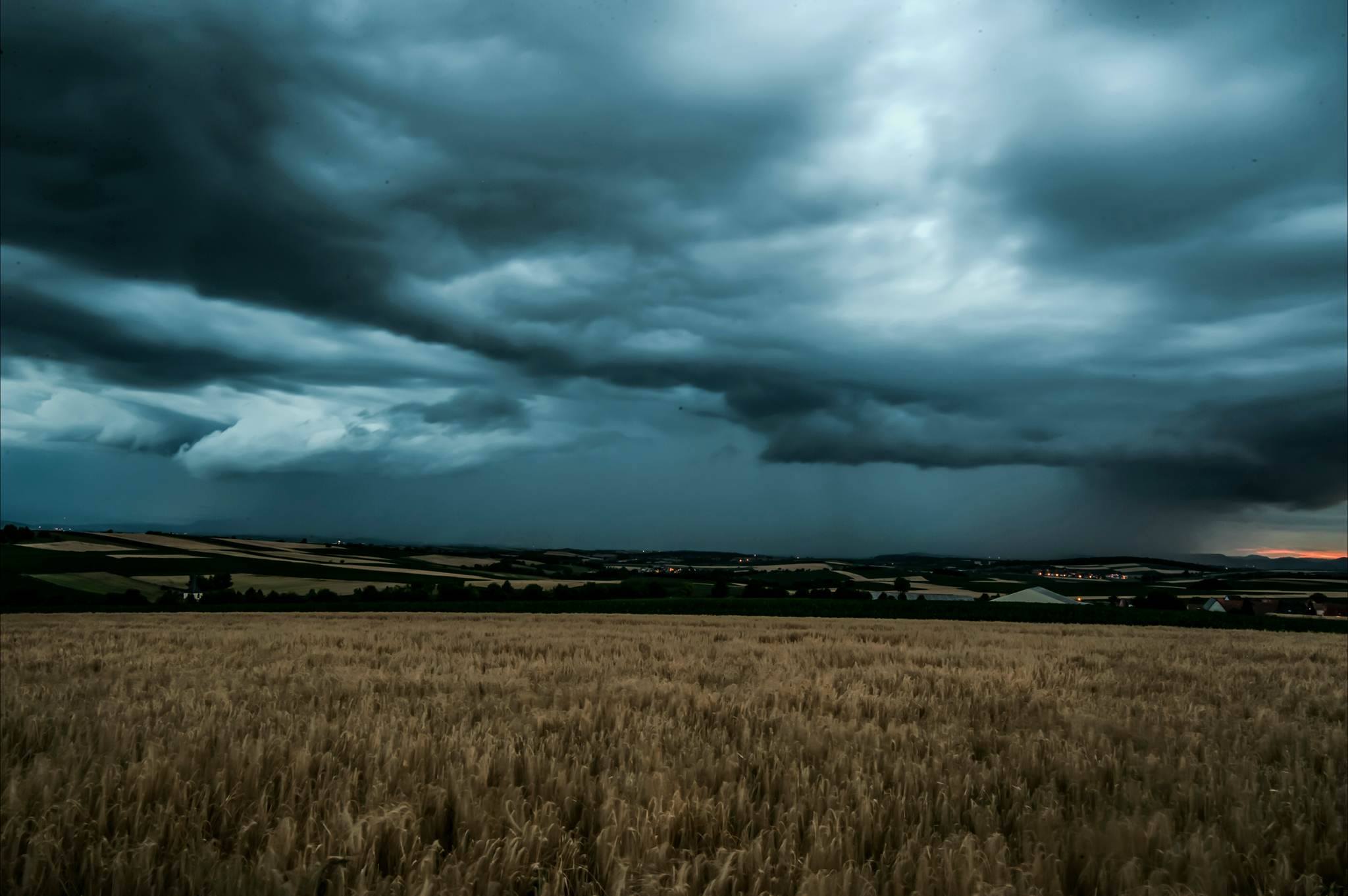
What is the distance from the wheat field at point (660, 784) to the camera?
339 centimetres

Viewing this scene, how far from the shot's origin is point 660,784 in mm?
4422

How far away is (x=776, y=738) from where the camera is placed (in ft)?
19.9

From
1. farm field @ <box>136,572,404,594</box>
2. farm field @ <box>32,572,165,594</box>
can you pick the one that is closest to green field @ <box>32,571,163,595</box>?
→ farm field @ <box>32,572,165,594</box>

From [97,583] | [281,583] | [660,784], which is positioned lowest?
[281,583]

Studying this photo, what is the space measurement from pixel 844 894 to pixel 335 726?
4.59 meters

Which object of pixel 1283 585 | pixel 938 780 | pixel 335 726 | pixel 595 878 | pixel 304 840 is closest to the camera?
pixel 595 878

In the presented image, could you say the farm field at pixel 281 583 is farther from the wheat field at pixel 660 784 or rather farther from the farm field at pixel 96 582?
the wheat field at pixel 660 784

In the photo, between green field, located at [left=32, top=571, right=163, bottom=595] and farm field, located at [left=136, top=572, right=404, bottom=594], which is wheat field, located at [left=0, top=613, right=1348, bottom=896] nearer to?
green field, located at [left=32, top=571, right=163, bottom=595]

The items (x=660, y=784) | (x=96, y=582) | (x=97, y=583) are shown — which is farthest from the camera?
(x=96, y=582)

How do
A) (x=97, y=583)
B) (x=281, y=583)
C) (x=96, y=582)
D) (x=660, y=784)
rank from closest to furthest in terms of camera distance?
(x=660, y=784) → (x=97, y=583) → (x=96, y=582) → (x=281, y=583)

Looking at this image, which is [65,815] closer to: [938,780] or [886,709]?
[938,780]

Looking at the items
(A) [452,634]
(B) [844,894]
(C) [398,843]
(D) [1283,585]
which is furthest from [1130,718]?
(D) [1283,585]

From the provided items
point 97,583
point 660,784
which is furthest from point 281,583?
point 660,784

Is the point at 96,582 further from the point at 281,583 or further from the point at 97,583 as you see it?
the point at 281,583
